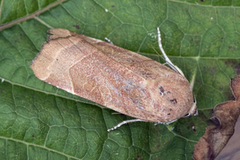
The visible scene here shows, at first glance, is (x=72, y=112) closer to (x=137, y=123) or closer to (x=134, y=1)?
(x=137, y=123)

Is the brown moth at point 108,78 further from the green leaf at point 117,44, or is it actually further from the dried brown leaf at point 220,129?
the dried brown leaf at point 220,129

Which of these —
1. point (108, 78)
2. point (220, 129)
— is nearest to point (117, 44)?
point (108, 78)

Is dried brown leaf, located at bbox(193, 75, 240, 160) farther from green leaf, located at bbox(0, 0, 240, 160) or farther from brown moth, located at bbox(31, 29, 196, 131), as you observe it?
brown moth, located at bbox(31, 29, 196, 131)

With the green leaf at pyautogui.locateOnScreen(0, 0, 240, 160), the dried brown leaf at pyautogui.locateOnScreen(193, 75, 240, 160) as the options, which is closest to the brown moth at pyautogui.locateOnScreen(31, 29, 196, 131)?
the green leaf at pyautogui.locateOnScreen(0, 0, 240, 160)

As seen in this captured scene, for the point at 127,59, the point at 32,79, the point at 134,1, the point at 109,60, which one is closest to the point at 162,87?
the point at 127,59

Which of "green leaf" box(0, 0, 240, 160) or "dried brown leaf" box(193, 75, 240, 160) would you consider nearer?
"green leaf" box(0, 0, 240, 160)

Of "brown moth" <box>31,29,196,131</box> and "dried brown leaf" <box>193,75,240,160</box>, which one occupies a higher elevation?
"brown moth" <box>31,29,196,131</box>
